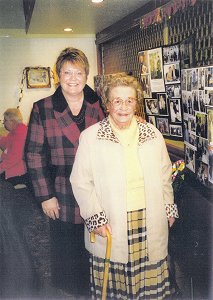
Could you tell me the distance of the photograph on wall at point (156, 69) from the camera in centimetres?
231

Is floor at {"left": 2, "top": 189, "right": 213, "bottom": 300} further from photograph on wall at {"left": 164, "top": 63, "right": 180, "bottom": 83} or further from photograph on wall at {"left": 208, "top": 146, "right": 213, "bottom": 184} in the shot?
photograph on wall at {"left": 164, "top": 63, "right": 180, "bottom": 83}

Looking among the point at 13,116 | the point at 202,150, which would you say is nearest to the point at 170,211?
the point at 202,150

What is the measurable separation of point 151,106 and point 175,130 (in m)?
0.35

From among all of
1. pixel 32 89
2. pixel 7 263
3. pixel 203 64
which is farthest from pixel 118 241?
pixel 32 89

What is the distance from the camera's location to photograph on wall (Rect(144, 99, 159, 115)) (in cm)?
246

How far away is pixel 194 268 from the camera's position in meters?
1.98

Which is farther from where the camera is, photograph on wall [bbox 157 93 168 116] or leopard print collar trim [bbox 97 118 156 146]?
photograph on wall [bbox 157 93 168 116]

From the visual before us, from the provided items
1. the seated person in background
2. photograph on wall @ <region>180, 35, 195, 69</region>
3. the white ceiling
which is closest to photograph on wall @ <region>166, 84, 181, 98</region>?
photograph on wall @ <region>180, 35, 195, 69</region>

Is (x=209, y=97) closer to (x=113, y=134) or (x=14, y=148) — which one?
(x=113, y=134)

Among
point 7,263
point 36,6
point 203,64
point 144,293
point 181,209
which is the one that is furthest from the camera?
point 36,6

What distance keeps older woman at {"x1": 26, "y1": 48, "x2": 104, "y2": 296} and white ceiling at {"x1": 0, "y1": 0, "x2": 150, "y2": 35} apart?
3.17 ft

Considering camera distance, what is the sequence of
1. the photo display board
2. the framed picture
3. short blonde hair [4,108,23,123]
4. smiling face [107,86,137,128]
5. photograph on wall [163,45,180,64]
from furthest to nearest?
1. the framed picture
2. short blonde hair [4,108,23,123]
3. photograph on wall [163,45,180,64]
4. the photo display board
5. smiling face [107,86,137,128]

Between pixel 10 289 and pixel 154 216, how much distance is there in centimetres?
83

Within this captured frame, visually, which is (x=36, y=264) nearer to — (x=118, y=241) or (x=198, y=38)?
(x=118, y=241)
